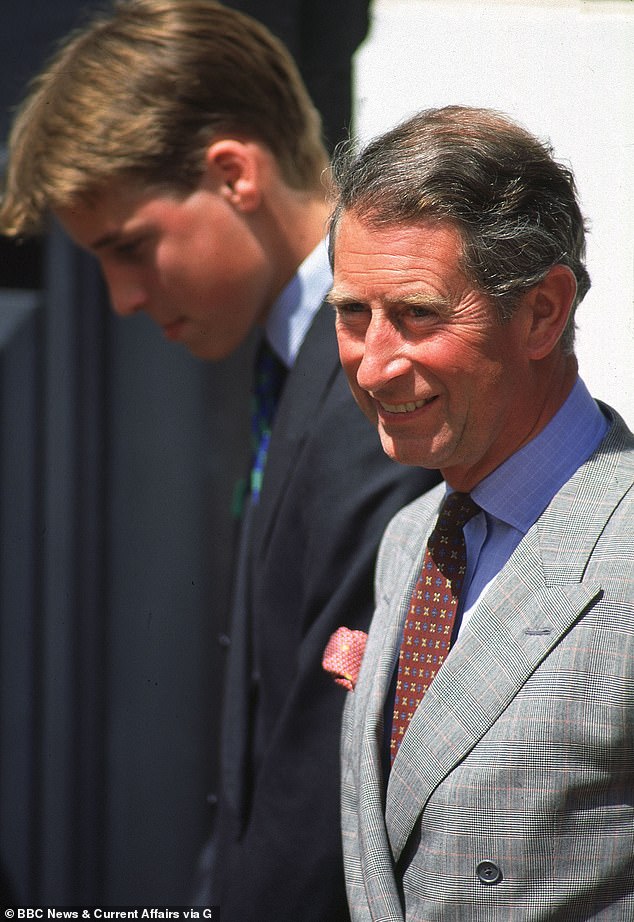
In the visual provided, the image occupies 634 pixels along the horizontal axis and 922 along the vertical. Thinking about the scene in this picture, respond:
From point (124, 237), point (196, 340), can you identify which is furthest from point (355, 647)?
point (124, 237)

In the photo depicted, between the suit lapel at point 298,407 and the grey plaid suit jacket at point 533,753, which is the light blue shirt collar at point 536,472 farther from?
the suit lapel at point 298,407

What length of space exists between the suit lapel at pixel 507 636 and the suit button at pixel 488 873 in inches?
4.5

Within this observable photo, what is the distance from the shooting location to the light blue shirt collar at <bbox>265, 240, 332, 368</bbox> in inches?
90.8

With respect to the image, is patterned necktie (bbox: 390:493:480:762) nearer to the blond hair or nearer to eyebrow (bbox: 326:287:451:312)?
eyebrow (bbox: 326:287:451:312)

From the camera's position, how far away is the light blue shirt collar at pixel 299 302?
2307 millimetres

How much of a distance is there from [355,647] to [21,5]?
99.5 inches

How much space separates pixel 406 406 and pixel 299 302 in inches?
36.5

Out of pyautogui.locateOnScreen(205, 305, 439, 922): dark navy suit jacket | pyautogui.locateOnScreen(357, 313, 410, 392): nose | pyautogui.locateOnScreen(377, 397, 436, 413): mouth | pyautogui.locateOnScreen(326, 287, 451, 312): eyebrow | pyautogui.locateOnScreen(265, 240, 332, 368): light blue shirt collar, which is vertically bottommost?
pyautogui.locateOnScreen(205, 305, 439, 922): dark navy suit jacket

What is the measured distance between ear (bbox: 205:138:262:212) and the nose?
38.5 inches

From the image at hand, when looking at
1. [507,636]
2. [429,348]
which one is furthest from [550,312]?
[507,636]

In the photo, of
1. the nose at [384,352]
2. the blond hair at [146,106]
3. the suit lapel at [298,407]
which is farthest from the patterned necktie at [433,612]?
the blond hair at [146,106]

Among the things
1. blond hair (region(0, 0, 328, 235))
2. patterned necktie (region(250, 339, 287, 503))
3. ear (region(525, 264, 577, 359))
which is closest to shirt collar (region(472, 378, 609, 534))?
ear (region(525, 264, 577, 359))

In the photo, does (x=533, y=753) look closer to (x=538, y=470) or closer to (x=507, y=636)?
(x=507, y=636)

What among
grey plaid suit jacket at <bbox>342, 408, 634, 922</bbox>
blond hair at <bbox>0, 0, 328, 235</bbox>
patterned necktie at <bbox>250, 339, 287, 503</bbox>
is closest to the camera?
grey plaid suit jacket at <bbox>342, 408, 634, 922</bbox>
